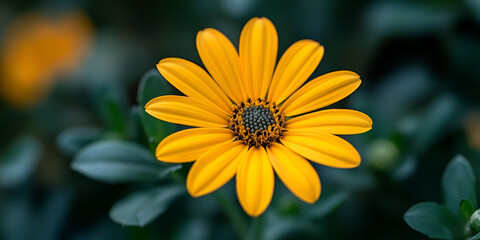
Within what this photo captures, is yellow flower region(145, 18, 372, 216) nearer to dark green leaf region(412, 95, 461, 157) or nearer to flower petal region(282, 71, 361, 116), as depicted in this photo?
flower petal region(282, 71, 361, 116)

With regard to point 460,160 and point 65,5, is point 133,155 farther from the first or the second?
point 65,5

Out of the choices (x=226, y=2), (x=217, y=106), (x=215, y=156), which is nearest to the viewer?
(x=215, y=156)

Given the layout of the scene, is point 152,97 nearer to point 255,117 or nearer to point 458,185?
point 255,117

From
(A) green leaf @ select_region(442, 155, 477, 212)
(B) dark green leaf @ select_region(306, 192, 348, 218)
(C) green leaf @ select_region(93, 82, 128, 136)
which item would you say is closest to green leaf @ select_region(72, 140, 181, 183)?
(C) green leaf @ select_region(93, 82, 128, 136)

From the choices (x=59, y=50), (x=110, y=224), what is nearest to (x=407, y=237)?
(x=110, y=224)

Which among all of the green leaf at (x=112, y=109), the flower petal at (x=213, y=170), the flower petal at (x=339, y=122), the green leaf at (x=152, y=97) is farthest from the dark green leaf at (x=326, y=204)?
the green leaf at (x=112, y=109)

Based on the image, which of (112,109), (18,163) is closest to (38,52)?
(18,163)
